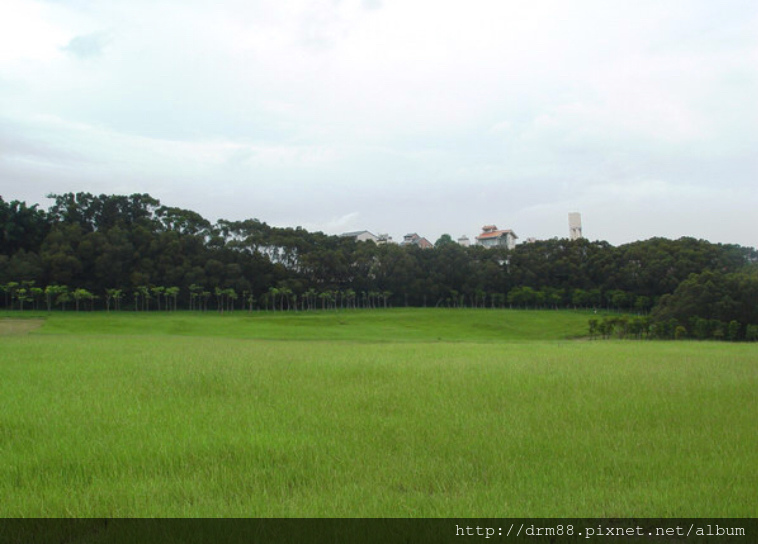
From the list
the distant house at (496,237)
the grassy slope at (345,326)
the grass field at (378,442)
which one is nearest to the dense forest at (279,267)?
the grassy slope at (345,326)

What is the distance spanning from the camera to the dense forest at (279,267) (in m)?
76.1

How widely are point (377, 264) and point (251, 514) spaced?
93.1m

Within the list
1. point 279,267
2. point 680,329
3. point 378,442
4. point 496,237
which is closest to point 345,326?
point 680,329

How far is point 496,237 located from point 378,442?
14433 centimetres

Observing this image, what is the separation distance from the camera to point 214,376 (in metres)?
11.9

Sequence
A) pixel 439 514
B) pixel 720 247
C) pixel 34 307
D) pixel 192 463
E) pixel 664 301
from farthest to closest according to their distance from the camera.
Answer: pixel 720 247 → pixel 34 307 → pixel 664 301 → pixel 192 463 → pixel 439 514

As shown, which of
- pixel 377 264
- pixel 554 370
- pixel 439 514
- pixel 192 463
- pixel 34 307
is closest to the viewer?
pixel 439 514

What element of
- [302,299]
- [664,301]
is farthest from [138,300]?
[664,301]

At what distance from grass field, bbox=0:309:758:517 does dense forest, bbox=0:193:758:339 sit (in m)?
52.7

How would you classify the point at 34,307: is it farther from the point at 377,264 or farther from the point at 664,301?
the point at 664,301

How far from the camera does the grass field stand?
5.27m

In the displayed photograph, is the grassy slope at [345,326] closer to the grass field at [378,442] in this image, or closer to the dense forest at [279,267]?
the dense forest at [279,267]

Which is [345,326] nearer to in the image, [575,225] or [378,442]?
[378,442]

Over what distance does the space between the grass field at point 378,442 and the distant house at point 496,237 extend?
134m
